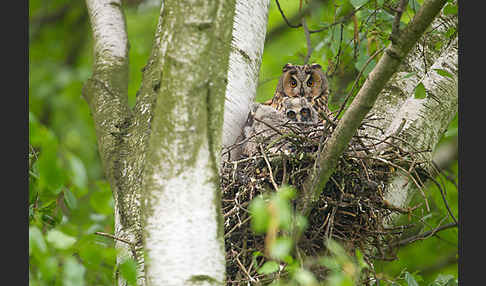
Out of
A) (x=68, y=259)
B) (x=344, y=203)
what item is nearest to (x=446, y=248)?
(x=344, y=203)

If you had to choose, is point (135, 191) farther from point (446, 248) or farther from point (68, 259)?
point (446, 248)

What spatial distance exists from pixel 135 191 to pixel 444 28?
A: 2.25m

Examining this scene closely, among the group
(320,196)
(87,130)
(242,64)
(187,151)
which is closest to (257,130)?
(242,64)

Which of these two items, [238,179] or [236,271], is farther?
[238,179]

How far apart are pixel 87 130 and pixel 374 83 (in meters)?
3.99

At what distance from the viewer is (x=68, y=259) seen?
5.11ft

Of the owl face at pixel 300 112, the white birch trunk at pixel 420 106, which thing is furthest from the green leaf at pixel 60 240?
the owl face at pixel 300 112

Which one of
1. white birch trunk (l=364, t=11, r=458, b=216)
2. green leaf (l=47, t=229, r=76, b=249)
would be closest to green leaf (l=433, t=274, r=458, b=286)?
white birch trunk (l=364, t=11, r=458, b=216)

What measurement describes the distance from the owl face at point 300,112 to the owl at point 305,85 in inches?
11.4

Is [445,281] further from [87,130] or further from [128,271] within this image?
[87,130]

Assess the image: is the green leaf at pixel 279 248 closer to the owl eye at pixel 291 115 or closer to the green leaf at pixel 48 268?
the green leaf at pixel 48 268

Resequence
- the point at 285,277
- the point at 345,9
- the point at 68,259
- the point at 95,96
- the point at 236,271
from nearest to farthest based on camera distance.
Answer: the point at 68,259 → the point at 285,277 → the point at 236,271 → the point at 95,96 → the point at 345,9

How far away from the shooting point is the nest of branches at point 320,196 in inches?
104

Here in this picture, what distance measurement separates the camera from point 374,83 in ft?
6.75
